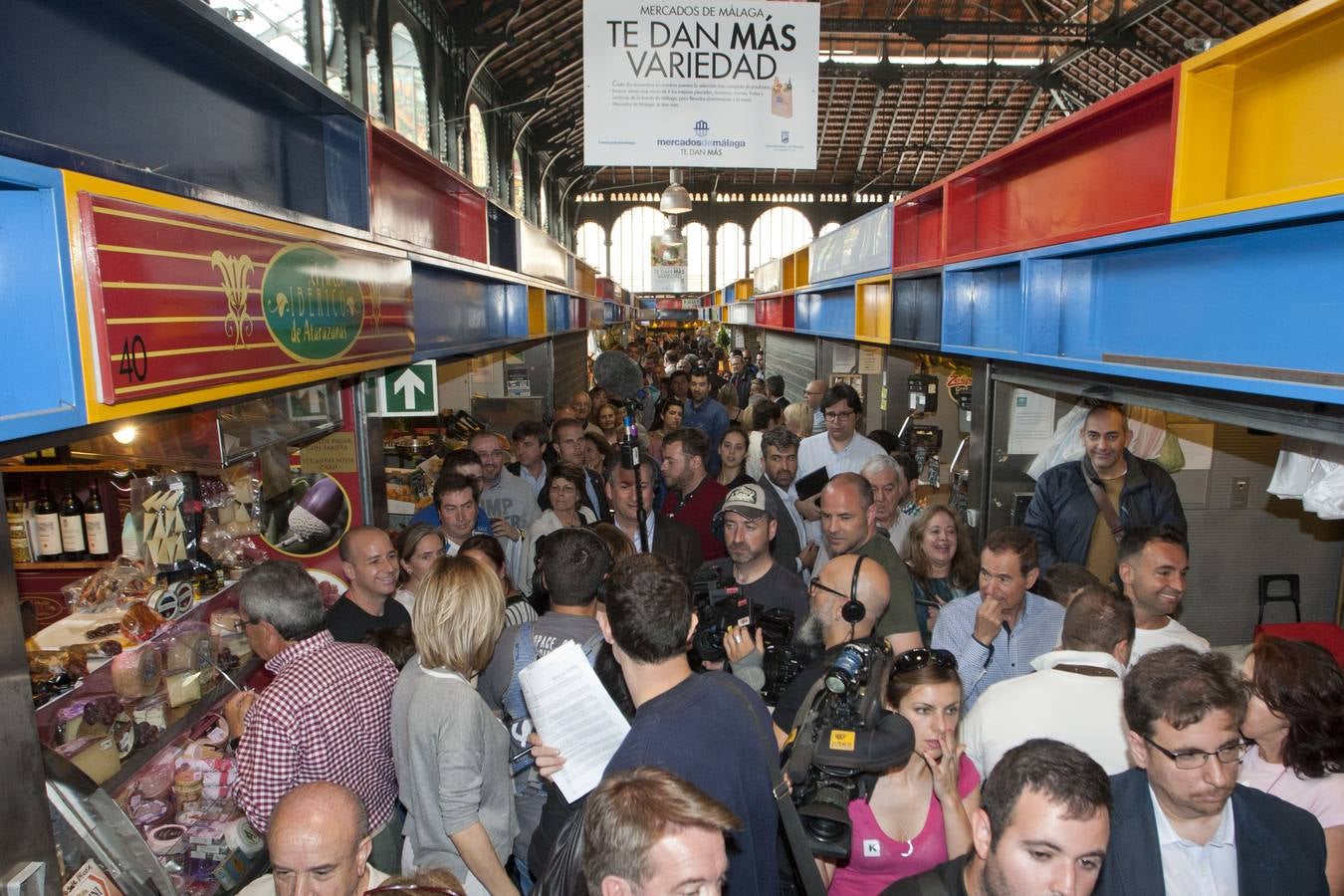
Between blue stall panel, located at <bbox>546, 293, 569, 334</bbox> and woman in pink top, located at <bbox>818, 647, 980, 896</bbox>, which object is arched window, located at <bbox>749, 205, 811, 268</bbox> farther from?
woman in pink top, located at <bbox>818, 647, 980, 896</bbox>

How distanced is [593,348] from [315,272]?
991 inches

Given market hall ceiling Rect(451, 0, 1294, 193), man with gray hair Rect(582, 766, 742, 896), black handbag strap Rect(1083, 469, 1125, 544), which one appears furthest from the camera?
market hall ceiling Rect(451, 0, 1294, 193)

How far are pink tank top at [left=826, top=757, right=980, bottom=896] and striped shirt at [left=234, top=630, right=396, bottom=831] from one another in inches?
66.9

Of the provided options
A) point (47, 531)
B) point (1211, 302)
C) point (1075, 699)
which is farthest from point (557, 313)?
point (1075, 699)

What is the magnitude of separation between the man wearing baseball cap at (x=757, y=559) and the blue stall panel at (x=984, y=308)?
1608 millimetres

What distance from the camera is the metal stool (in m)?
6.18

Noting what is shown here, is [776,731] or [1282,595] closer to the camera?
[776,731]

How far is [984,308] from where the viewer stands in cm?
491

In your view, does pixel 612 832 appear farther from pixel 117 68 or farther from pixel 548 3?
pixel 548 3

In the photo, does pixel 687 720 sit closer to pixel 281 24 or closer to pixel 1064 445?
pixel 1064 445

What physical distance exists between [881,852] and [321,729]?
188 centimetres

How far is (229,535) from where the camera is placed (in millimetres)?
4719

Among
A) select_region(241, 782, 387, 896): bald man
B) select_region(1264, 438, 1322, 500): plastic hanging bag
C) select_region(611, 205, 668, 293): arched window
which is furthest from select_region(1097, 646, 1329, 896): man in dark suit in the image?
select_region(611, 205, 668, 293): arched window

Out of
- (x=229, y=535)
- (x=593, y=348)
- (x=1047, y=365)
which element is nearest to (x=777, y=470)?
(x=1047, y=365)
